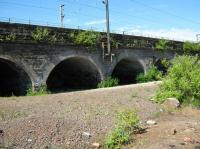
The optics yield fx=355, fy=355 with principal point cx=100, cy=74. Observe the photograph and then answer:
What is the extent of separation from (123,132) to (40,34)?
9457 millimetres

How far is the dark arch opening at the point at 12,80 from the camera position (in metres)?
15.7

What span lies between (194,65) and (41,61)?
6.81 m

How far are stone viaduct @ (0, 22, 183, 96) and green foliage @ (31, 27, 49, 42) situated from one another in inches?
9.5

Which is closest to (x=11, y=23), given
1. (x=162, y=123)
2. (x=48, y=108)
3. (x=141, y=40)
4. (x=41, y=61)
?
(x=41, y=61)

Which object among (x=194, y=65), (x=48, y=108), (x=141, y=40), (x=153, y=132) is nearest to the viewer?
(x=153, y=132)

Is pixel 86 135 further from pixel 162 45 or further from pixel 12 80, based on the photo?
pixel 162 45

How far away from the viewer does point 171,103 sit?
11766mm

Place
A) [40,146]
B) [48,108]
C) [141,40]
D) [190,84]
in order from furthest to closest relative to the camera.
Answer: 1. [141,40]
2. [190,84]
3. [48,108]
4. [40,146]

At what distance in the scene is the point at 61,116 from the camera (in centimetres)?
911

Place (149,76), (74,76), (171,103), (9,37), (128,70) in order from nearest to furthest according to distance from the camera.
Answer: (171,103) → (9,37) → (74,76) → (149,76) → (128,70)

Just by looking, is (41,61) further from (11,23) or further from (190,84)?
(190,84)

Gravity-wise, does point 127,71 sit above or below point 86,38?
below

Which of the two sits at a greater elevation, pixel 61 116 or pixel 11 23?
pixel 11 23

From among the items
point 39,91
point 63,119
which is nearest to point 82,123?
point 63,119
